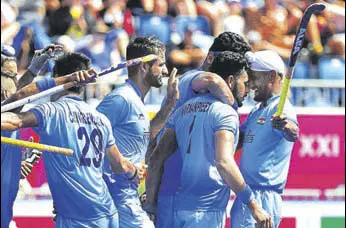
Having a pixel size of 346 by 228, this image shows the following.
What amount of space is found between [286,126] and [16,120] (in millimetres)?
2917

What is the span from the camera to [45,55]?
797cm

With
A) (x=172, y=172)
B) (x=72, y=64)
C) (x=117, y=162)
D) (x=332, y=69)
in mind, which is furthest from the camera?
(x=332, y=69)

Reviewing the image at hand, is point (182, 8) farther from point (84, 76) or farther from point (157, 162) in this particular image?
point (84, 76)

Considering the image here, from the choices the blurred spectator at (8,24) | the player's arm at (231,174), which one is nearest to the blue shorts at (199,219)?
the player's arm at (231,174)

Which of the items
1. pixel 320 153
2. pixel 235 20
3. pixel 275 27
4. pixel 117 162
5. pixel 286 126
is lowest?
pixel 320 153

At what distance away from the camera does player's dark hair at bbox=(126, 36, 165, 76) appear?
898 cm

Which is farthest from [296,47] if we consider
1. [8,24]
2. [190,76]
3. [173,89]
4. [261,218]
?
[8,24]

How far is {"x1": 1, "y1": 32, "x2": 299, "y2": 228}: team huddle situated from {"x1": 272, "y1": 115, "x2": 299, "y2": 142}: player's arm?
1 centimetres

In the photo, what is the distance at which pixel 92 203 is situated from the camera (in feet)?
25.2

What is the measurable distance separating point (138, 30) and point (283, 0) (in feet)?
9.69

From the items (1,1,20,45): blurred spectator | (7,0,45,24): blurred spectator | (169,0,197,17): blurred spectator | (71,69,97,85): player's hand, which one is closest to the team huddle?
(71,69,97,85): player's hand

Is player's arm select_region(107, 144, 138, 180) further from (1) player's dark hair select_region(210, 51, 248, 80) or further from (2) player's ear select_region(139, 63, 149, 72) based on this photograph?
(2) player's ear select_region(139, 63, 149, 72)

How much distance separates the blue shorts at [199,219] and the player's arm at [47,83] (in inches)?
59.2

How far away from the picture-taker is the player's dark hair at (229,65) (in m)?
8.35
